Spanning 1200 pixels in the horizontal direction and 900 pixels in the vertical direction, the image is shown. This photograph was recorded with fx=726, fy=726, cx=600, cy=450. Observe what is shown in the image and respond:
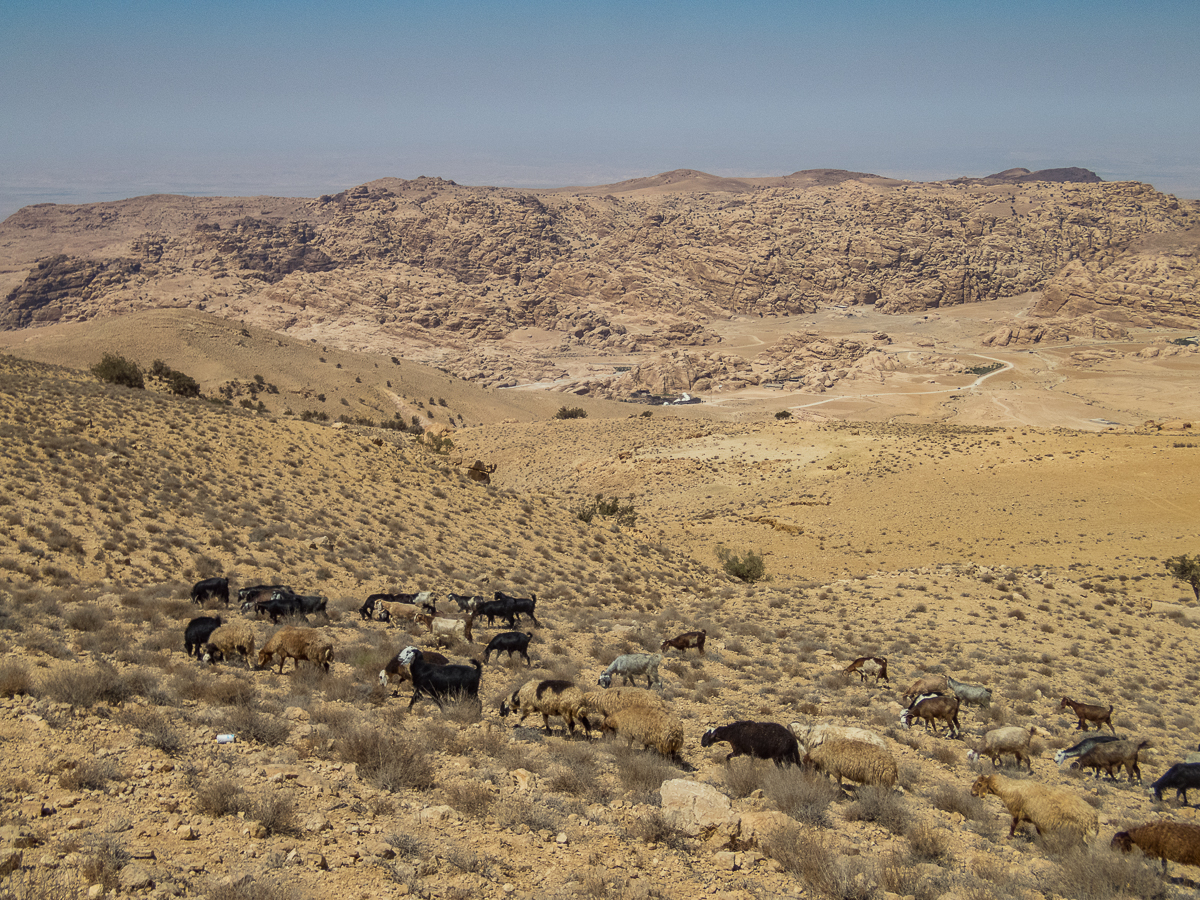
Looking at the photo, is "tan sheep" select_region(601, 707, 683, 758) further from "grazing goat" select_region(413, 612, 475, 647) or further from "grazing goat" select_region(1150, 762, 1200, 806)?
"grazing goat" select_region(1150, 762, 1200, 806)

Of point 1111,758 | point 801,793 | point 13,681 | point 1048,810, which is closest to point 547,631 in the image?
point 801,793

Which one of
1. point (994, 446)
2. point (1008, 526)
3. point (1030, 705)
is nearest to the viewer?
point (1030, 705)

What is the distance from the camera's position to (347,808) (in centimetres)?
623

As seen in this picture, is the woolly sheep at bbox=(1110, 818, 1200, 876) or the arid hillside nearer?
the arid hillside

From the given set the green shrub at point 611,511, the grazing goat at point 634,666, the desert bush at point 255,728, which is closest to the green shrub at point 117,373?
the green shrub at point 611,511

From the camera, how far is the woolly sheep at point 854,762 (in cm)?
798

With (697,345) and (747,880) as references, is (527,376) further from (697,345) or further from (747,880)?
(747,880)

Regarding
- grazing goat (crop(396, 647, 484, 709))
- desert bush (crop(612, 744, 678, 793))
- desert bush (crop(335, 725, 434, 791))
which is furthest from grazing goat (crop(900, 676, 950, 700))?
desert bush (crop(335, 725, 434, 791))

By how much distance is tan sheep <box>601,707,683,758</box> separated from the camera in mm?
8375

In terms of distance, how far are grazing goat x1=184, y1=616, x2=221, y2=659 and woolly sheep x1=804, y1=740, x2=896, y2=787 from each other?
8.05 m

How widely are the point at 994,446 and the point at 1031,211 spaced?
174612 mm

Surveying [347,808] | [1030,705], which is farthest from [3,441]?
[1030,705]

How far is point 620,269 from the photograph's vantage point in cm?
14912

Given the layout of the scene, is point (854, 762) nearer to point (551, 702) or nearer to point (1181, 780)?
point (551, 702)
